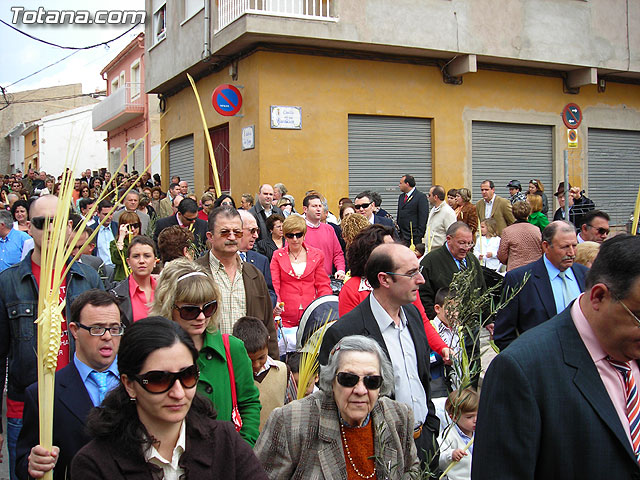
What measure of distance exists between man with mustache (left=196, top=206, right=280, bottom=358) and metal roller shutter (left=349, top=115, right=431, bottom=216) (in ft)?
36.8

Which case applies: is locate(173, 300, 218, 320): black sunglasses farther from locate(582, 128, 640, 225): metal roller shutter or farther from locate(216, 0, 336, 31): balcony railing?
locate(582, 128, 640, 225): metal roller shutter

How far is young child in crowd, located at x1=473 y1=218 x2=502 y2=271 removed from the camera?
37.1ft

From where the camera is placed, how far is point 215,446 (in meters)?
2.57

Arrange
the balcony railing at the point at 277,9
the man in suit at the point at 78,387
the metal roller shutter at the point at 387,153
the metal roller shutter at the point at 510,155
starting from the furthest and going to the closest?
the metal roller shutter at the point at 510,155
the metal roller shutter at the point at 387,153
the balcony railing at the point at 277,9
the man in suit at the point at 78,387

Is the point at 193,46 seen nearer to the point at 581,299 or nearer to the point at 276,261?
the point at 276,261

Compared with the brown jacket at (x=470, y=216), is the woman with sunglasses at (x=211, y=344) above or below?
below

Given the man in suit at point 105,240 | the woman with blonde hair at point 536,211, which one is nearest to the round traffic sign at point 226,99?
the man in suit at point 105,240

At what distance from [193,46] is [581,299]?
17.1 m

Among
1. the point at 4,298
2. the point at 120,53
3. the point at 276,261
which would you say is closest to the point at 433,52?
the point at 276,261

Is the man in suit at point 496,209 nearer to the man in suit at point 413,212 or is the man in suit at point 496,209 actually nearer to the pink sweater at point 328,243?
the man in suit at point 413,212

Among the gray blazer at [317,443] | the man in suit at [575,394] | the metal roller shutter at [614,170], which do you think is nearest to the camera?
the man in suit at [575,394]

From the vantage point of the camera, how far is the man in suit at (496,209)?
13.1m

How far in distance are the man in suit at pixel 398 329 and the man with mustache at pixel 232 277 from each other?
118 cm

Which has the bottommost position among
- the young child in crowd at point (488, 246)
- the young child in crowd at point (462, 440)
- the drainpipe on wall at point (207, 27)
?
the young child in crowd at point (462, 440)
